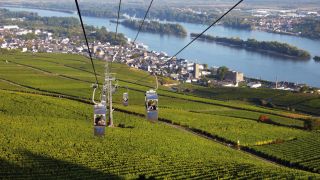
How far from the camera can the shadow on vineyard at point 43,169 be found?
49.1 ft

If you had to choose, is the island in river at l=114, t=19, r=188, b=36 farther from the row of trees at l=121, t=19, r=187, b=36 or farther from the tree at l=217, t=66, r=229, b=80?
the tree at l=217, t=66, r=229, b=80

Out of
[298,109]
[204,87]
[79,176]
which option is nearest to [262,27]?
[204,87]

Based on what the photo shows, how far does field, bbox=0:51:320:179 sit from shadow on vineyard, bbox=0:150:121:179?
0.03 meters

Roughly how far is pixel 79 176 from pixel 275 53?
77671mm

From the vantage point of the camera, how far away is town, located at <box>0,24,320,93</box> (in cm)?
6338

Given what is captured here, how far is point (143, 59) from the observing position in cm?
7612

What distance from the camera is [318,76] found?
69188 mm

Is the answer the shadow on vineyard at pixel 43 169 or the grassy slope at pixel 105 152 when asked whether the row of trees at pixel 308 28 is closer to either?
the grassy slope at pixel 105 152

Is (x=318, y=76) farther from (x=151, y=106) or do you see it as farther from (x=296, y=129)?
(x=151, y=106)

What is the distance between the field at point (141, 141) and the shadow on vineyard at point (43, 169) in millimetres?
30

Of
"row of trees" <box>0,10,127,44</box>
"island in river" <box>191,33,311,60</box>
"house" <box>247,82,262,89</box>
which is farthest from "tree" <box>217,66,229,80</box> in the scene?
"row of trees" <box>0,10,127,44</box>

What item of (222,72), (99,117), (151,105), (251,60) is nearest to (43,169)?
(99,117)

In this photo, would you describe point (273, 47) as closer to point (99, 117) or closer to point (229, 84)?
point (229, 84)

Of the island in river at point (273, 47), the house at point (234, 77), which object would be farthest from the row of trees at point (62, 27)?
the house at point (234, 77)
